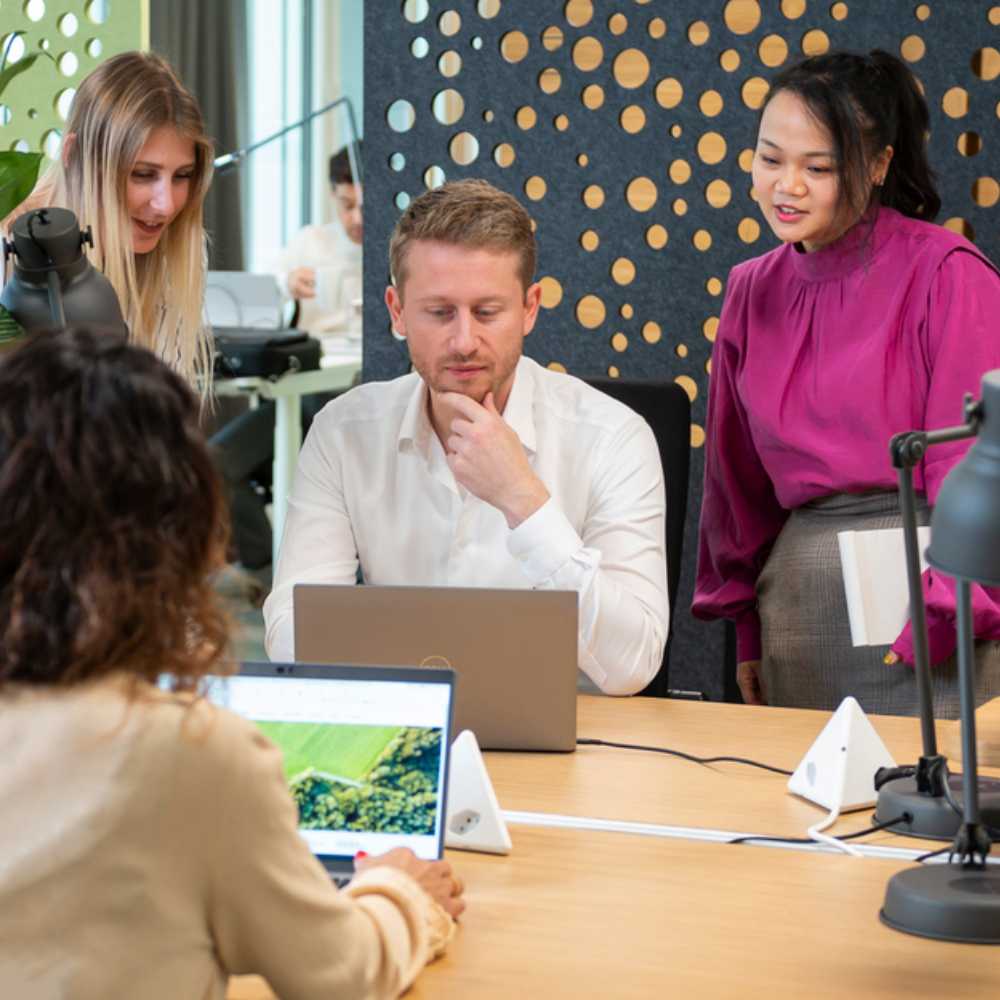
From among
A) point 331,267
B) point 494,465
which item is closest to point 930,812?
point 494,465

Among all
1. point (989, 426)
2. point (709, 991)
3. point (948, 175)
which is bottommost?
point (709, 991)

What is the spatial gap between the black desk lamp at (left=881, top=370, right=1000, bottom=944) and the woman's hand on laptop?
1.14 ft

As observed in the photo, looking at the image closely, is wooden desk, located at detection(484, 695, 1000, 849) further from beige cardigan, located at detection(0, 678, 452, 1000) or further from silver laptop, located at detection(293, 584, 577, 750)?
beige cardigan, located at detection(0, 678, 452, 1000)

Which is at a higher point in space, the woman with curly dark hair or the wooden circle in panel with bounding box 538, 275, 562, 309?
the wooden circle in panel with bounding box 538, 275, 562, 309

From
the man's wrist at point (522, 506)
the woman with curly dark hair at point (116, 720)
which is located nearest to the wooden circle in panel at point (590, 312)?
the man's wrist at point (522, 506)

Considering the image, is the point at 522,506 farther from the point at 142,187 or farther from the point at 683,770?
the point at 142,187

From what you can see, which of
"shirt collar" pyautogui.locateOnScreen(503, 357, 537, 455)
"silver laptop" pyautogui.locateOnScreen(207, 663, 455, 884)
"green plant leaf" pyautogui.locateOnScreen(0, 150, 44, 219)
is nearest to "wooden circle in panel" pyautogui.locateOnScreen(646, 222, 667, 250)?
"shirt collar" pyautogui.locateOnScreen(503, 357, 537, 455)

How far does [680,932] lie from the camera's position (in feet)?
3.35

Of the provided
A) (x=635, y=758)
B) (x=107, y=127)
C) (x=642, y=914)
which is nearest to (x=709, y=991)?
(x=642, y=914)

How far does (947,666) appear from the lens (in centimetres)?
188

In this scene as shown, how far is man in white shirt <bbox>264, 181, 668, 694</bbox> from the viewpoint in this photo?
5.53ft

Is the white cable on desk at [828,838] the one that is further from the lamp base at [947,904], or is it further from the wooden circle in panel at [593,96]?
the wooden circle in panel at [593,96]

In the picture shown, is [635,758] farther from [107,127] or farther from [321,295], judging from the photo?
[321,295]

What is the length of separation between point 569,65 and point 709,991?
1.93 m
